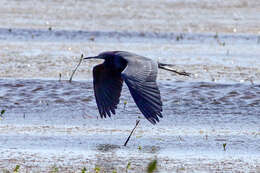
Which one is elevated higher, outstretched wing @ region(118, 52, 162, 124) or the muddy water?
outstretched wing @ region(118, 52, 162, 124)

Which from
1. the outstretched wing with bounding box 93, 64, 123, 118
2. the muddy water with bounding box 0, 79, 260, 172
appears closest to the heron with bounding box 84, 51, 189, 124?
the outstretched wing with bounding box 93, 64, 123, 118

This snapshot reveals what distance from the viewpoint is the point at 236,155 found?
19.6 ft

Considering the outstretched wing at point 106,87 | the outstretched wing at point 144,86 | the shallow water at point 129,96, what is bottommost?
the shallow water at point 129,96

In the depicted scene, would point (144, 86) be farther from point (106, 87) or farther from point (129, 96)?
point (129, 96)

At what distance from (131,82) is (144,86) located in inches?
4.4

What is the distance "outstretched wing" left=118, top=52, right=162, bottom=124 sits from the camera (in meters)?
5.43

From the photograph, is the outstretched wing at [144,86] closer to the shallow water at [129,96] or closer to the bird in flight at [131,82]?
the bird in flight at [131,82]

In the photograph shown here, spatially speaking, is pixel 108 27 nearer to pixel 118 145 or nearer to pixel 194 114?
pixel 194 114

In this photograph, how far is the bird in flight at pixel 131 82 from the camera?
548cm

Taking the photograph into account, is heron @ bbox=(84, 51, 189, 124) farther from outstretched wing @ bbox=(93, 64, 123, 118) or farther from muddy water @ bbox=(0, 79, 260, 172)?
muddy water @ bbox=(0, 79, 260, 172)

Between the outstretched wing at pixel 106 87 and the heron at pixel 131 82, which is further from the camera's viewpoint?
the outstretched wing at pixel 106 87

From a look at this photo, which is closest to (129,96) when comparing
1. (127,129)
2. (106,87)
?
(127,129)

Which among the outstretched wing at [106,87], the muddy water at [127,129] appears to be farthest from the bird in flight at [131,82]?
the muddy water at [127,129]

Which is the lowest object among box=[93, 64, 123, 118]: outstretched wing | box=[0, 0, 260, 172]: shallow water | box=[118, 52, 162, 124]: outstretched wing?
box=[0, 0, 260, 172]: shallow water
